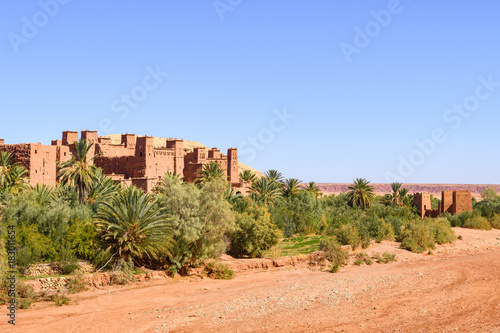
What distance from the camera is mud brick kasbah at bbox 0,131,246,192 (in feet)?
116

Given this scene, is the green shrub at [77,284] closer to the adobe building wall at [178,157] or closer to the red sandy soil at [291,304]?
the red sandy soil at [291,304]

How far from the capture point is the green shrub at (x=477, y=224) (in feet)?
138

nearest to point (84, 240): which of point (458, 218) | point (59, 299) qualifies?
point (59, 299)

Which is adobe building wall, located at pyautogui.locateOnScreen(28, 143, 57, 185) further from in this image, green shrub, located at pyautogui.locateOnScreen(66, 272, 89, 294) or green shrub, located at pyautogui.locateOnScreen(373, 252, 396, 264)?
green shrub, located at pyautogui.locateOnScreen(373, 252, 396, 264)

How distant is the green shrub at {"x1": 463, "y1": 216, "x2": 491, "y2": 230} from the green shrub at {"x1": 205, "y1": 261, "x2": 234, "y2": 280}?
27.3 metres

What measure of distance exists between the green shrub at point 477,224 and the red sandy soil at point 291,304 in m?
Result: 17.6

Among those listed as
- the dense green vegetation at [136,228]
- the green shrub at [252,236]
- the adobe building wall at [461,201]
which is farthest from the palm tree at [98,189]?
the adobe building wall at [461,201]

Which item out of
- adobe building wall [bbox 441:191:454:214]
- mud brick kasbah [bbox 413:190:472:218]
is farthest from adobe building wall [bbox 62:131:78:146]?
adobe building wall [bbox 441:191:454:214]

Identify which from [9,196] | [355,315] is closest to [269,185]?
[9,196]

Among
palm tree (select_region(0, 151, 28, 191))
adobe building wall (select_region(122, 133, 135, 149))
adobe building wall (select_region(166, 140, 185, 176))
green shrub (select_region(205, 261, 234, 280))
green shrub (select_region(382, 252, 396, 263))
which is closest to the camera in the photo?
green shrub (select_region(205, 261, 234, 280))

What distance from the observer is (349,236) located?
29297 millimetres

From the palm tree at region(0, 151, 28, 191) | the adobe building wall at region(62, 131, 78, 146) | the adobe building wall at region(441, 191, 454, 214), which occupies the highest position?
the adobe building wall at region(62, 131, 78, 146)

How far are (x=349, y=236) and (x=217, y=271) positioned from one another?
9.89 metres

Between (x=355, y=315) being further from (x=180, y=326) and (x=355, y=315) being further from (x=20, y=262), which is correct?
(x=20, y=262)
